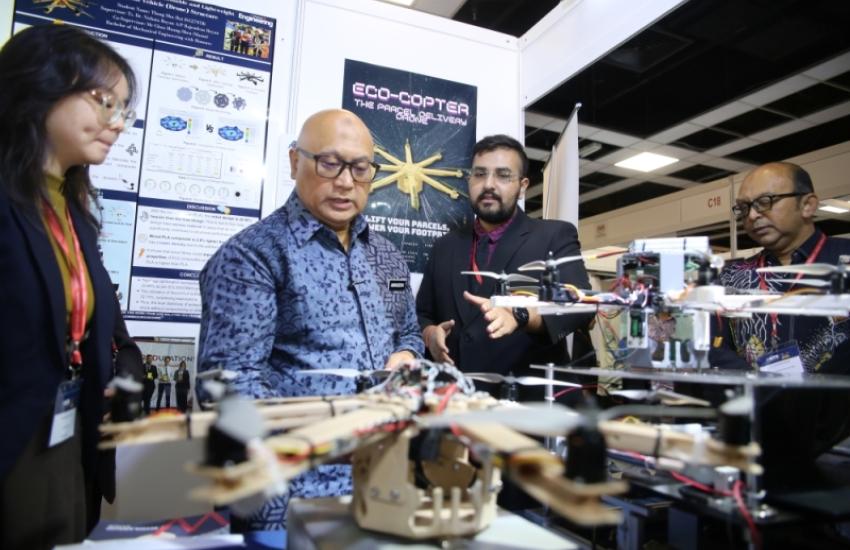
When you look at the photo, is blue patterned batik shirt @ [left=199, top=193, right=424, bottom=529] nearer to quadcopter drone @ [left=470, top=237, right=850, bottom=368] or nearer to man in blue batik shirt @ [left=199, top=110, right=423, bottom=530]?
man in blue batik shirt @ [left=199, top=110, right=423, bottom=530]

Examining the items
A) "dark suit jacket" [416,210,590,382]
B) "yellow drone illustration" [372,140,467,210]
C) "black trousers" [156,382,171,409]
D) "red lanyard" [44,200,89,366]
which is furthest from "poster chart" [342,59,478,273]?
"red lanyard" [44,200,89,366]

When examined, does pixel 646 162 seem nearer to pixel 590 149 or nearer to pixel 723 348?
pixel 590 149

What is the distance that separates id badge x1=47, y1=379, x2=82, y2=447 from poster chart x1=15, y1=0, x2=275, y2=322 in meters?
1.12

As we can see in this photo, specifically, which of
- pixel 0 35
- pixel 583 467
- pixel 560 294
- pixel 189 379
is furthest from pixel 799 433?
pixel 0 35

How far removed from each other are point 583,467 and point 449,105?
9.11ft

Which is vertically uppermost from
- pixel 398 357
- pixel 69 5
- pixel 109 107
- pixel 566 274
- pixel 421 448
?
pixel 69 5

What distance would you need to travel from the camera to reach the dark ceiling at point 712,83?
3891 millimetres

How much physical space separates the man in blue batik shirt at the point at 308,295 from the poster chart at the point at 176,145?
1032 mm

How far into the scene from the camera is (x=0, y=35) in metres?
2.40

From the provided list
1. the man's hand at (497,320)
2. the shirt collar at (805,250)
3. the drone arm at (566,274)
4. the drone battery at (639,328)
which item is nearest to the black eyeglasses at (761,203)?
the shirt collar at (805,250)

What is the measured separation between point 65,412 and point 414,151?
2226 mm

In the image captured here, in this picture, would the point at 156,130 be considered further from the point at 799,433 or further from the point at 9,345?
the point at 799,433

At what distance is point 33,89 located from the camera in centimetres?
140

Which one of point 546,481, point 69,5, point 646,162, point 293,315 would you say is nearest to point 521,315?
point 293,315
